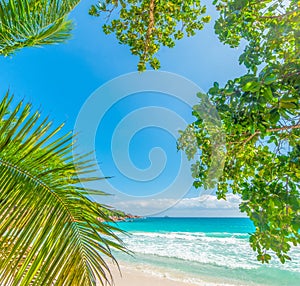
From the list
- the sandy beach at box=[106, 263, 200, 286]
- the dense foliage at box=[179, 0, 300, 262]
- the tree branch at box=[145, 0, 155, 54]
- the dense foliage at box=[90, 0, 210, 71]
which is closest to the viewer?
the dense foliage at box=[179, 0, 300, 262]

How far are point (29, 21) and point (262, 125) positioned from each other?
2441mm

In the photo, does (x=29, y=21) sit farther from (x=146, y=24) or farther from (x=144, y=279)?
(x=144, y=279)

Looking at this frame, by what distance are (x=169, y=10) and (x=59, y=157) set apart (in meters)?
2.73

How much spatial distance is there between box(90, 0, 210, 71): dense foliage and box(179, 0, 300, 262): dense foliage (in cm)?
89

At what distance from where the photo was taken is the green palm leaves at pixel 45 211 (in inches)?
57.8

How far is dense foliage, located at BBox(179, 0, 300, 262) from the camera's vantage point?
6.80ft

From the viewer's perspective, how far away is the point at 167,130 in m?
4.38

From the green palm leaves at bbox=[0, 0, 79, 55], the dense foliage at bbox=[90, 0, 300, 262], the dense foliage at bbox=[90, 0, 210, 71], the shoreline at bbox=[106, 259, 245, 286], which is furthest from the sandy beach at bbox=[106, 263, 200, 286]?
the green palm leaves at bbox=[0, 0, 79, 55]

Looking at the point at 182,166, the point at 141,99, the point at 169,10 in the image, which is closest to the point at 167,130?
the point at 182,166

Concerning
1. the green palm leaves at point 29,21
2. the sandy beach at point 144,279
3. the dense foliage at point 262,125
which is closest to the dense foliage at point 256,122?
the dense foliage at point 262,125

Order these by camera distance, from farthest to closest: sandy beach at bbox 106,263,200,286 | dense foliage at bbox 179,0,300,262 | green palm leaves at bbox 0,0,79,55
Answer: sandy beach at bbox 106,263,200,286
green palm leaves at bbox 0,0,79,55
dense foliage at bbox 179,0,300,262

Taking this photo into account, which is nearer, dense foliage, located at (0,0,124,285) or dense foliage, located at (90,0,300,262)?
dense foliage, located at (0,0,124,285)

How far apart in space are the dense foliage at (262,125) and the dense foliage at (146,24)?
2.93 ft

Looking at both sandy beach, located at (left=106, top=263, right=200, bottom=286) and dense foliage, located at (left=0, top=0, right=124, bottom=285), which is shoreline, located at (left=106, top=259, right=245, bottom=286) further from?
dense foliage, located at (left=0, top=0, right=124, bottom=285)
